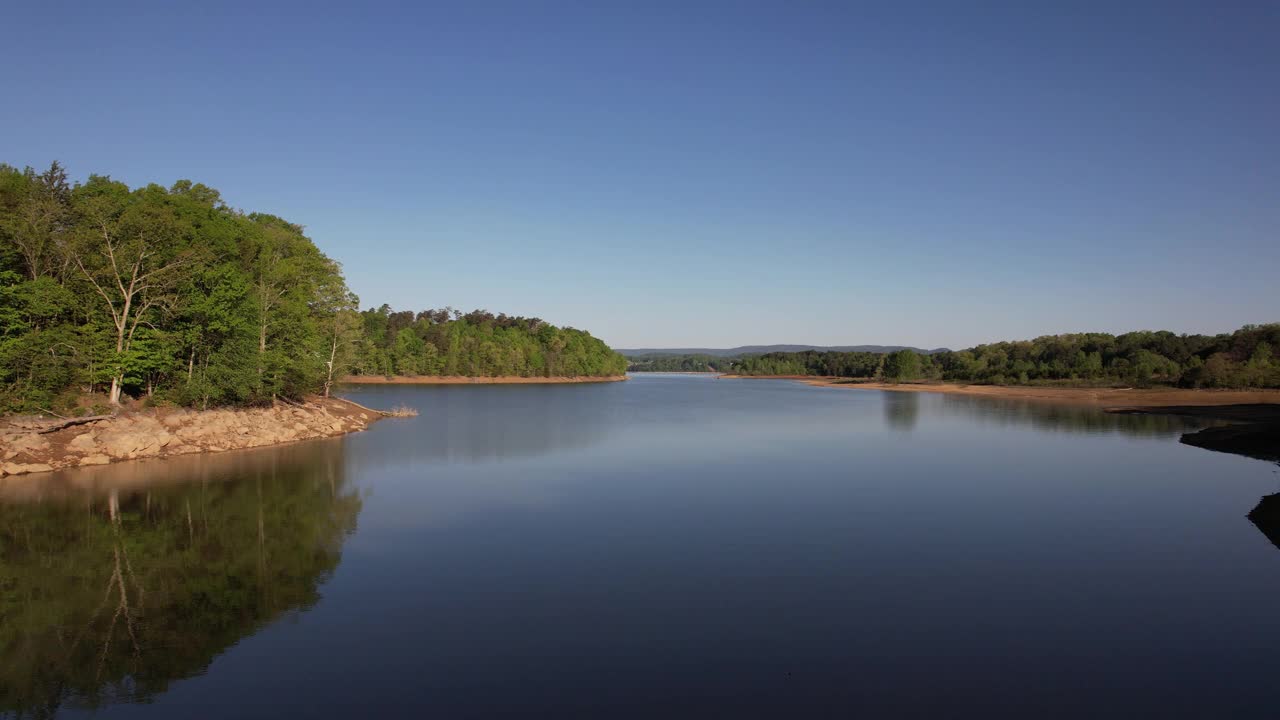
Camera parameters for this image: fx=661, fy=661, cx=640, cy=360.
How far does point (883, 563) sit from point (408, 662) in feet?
35.5

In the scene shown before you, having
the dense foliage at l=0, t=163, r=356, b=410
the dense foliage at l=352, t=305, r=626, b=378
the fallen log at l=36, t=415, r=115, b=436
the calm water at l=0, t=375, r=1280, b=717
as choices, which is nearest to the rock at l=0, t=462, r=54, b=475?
the calm water at l=0, t=375, r=1280, b=717

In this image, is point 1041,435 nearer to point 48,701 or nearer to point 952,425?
point 952,425

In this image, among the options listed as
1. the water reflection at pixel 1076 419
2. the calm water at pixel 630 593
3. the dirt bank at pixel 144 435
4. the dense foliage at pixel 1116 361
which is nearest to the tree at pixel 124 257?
the dirt bank at pixel 144 435

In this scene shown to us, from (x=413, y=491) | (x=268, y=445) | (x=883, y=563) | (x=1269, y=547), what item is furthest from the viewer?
(x=268, y=445)

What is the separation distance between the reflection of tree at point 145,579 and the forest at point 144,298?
1110 cm

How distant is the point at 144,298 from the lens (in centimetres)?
3219

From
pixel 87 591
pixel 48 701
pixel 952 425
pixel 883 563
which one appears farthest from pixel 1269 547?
pixel 952 425

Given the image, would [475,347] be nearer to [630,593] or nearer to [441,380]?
[441,380]

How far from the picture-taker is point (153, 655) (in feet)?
33.9

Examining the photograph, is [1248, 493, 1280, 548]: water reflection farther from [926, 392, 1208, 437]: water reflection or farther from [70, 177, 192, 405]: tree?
[70, 177, 192, 405]: tree

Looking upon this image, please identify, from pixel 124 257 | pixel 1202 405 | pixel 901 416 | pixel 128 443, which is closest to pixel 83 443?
pixel 128 443

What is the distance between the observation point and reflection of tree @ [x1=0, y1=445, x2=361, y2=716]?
386 inches

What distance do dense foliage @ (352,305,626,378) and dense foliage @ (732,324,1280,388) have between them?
247 ft

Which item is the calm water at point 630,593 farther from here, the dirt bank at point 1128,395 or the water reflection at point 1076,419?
the dirt bank at point 1128,395
